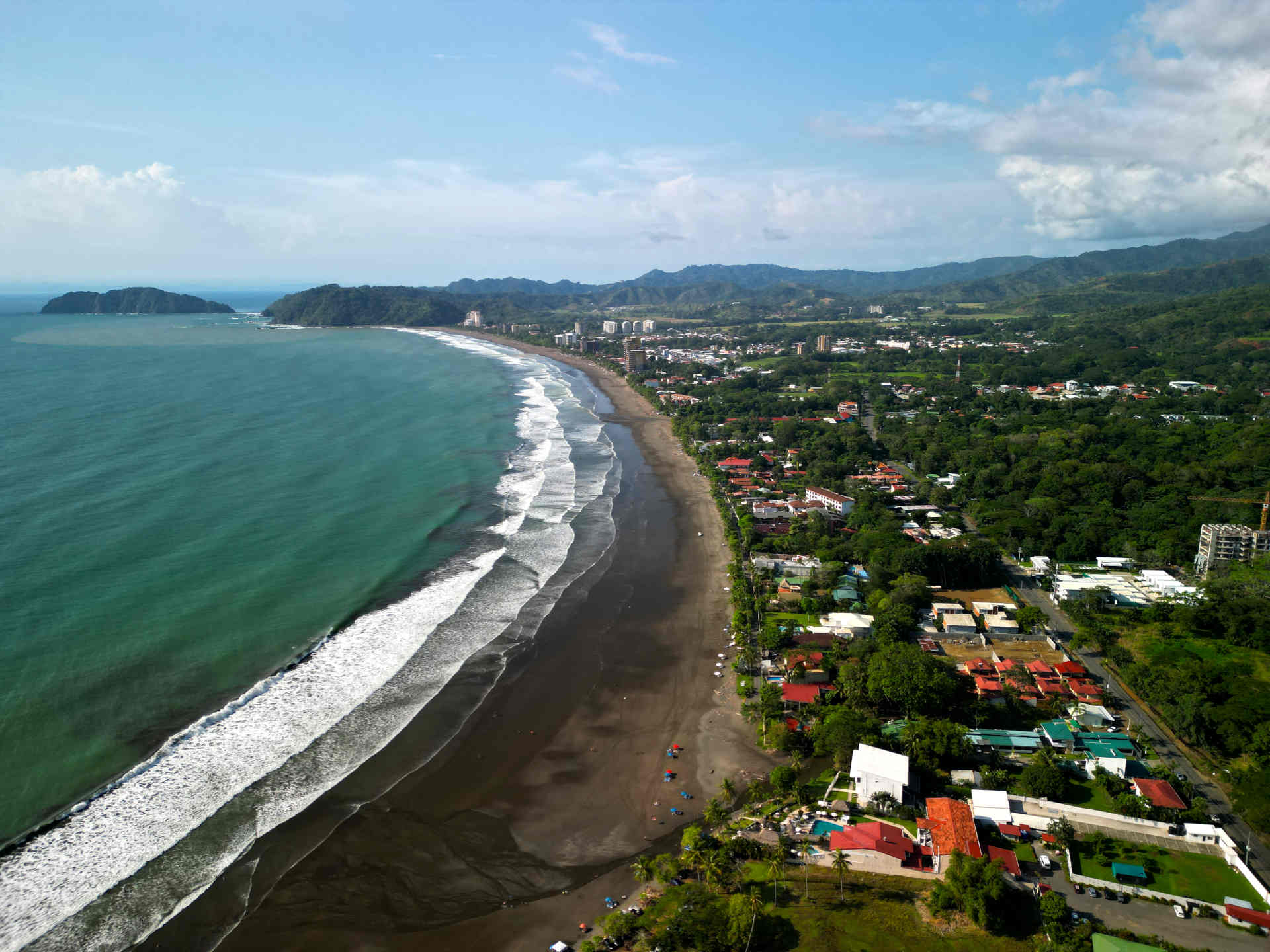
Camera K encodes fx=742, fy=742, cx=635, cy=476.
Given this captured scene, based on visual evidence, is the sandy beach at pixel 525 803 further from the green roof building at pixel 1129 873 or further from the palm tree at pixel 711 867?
the green roof building at pixel 1129 873

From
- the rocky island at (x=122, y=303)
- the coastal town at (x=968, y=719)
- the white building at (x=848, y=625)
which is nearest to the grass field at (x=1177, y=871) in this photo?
the coastal town at (x=968, y=719)

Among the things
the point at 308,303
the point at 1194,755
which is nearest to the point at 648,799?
the point at 1194,755

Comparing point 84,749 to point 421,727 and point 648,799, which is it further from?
point 648,799

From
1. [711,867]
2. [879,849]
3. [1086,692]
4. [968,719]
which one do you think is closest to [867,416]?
[1086,692]

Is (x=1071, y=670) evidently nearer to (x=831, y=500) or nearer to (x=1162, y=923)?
(x=1162, y=923)

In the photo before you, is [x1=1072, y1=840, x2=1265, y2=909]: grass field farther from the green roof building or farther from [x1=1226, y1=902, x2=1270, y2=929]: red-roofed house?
[x1=1226, y1=902, x2=1270, y2=929]: red-roofed house
